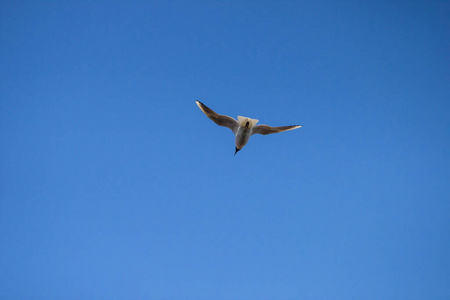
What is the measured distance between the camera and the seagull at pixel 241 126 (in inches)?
330

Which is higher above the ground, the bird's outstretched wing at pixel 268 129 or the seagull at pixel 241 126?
the bird's outstretched wing at pixel 268 129

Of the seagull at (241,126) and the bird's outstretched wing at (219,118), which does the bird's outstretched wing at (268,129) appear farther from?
the bird's outstretched wing at (219,118)

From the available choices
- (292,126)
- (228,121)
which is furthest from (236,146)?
(292,126)

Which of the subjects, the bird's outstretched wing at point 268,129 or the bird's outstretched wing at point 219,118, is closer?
the bird's outstretched wing at point 219,118

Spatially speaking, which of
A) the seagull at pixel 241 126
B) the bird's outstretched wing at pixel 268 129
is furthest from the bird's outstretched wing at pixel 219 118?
the bird's outstretched wing at pixel 268 129

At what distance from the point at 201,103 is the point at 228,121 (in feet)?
3.55

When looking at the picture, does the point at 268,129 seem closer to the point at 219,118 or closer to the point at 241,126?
the point at 241,126

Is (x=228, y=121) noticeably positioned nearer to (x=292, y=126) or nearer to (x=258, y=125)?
(x=258, y=125)

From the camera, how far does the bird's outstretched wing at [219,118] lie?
27.6 ft

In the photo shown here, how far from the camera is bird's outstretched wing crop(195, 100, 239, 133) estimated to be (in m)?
8.41

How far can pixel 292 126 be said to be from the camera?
349 inches

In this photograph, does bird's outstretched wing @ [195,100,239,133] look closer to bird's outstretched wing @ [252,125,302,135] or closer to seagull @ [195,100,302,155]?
seagull @ [195,100,302,155]

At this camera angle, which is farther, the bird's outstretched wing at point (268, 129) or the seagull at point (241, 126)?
the bird's outstretched wing at point (268, 129)

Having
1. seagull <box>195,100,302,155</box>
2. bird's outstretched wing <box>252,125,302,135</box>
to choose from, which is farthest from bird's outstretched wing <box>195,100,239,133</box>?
bird's outstretched wing <box>252,125,302,135</box>
